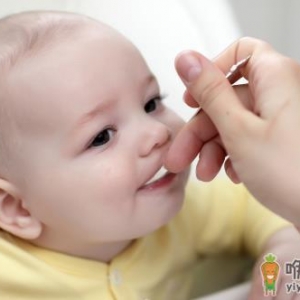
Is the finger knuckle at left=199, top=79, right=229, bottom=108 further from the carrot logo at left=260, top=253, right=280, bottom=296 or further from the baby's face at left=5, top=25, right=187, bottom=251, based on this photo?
the carrot logo at left=260, top=253, right=280, bottom=296

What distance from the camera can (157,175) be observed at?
0.72 meters

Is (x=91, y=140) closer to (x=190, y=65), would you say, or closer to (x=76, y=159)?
(x=76, y=159)

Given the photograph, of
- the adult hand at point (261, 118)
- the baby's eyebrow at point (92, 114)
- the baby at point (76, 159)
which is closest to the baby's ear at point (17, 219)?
the baby at point (76, 159)

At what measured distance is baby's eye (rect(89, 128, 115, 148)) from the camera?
0.70m

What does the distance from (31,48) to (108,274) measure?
251 millimetres

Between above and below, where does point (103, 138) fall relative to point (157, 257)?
above

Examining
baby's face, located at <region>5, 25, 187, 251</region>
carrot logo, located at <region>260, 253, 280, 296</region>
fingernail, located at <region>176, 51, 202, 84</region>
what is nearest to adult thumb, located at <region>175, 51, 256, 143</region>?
fingernail, located at <region>176, 51, 202, 84</region>

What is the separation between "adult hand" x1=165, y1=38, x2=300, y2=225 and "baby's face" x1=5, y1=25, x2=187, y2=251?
0.10 m

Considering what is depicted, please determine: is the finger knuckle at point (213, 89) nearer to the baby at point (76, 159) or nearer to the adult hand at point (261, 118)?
the adult hand at point (261, 118)

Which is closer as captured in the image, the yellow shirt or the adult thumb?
the adult thumb

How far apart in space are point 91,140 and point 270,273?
0.76 feet

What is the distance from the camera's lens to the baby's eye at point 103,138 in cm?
70

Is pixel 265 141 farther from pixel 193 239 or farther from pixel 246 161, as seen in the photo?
pixel 193 239

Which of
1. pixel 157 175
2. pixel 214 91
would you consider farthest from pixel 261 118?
pixel 157 175
